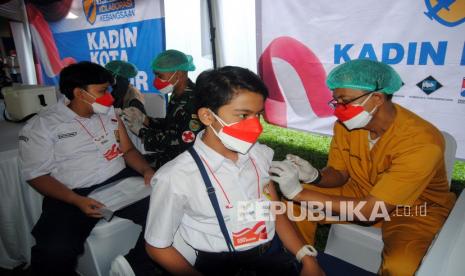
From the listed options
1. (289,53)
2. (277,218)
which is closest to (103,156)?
(277,218)

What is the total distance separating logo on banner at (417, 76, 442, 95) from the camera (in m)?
2.56

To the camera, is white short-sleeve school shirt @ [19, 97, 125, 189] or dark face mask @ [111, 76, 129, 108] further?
Answer: dark face mask @ [111, 76, 129, 108]

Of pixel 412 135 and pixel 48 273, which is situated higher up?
pixel 412 135

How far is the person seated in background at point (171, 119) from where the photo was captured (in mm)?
2107

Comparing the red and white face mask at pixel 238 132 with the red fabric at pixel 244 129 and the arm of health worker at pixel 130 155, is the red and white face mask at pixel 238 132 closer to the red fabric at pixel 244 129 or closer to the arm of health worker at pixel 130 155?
the red fabric at pixel 244 129

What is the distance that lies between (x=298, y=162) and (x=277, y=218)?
0.43 m

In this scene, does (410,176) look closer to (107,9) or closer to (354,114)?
(354,114)

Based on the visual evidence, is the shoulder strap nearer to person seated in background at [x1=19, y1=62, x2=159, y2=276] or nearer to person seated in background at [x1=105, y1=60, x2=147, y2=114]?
person seated in background at [x1=19, y1=62, x2=159, y2=276]

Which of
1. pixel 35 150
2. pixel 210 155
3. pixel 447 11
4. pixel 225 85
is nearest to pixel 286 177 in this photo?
pixel 210 155

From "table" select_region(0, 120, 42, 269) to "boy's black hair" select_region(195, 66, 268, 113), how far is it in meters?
1.56

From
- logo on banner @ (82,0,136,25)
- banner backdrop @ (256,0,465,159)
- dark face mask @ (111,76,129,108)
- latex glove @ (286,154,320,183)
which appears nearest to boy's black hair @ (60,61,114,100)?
dark face mask @ (111,76,129,108)

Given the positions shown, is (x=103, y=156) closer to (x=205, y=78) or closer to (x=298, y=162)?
(x=205, y=78)

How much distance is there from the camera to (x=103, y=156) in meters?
1.83

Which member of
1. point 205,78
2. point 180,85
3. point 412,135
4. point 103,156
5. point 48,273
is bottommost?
point 48,273
